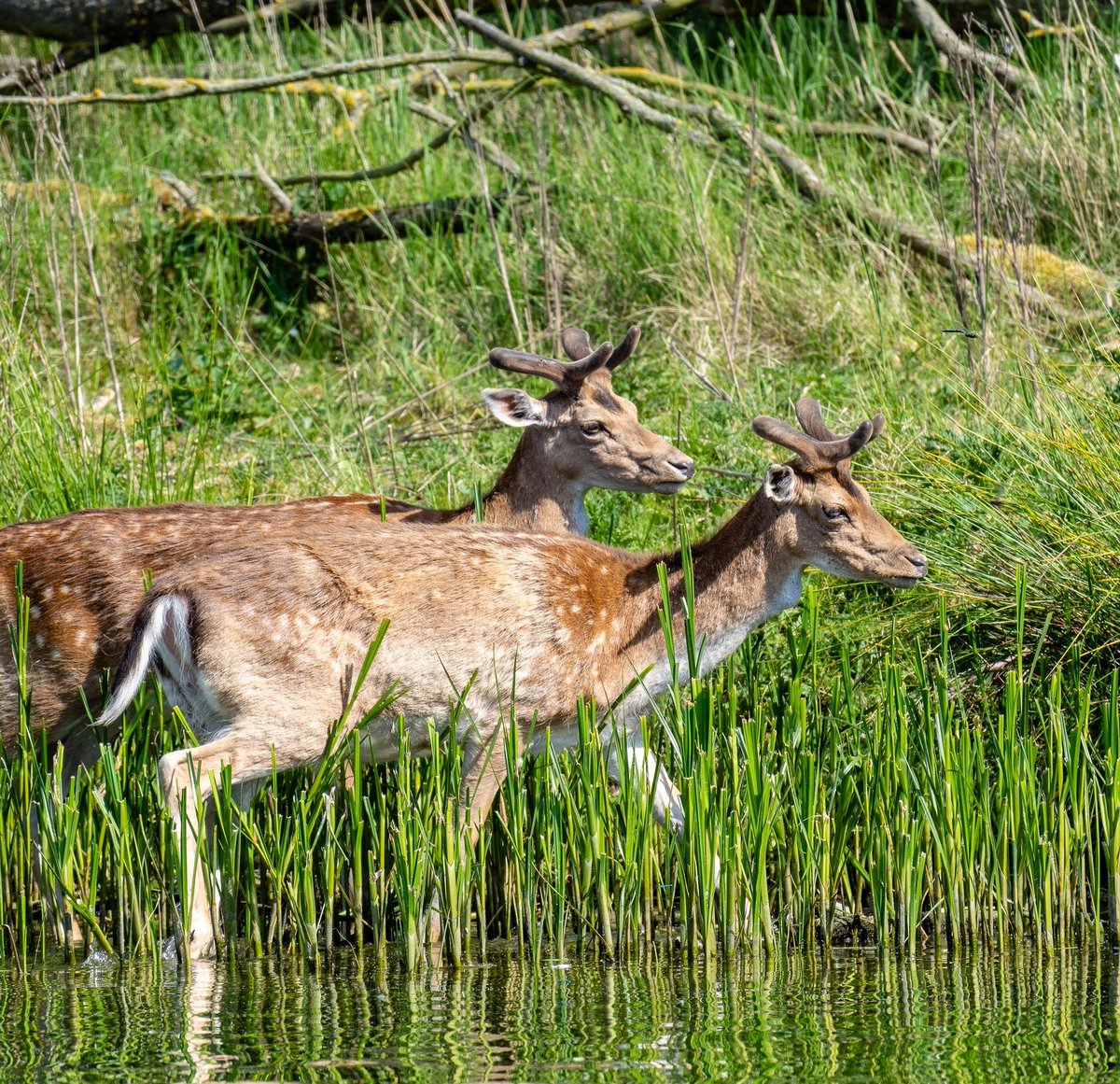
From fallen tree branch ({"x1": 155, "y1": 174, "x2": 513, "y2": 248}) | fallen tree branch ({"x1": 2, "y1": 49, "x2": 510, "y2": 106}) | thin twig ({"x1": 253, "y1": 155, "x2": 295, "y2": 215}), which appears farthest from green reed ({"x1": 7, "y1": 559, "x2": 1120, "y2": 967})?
thin twig ({"x1": 253, "y1": 155, "x2": 295, "y2": 215})

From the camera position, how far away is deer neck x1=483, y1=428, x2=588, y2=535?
8.43 metres

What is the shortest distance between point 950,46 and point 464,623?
722cm

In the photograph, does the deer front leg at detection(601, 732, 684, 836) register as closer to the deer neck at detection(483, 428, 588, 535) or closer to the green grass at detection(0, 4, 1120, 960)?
the green grass at detection(0, 4, 1120, 960)

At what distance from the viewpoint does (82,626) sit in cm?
656

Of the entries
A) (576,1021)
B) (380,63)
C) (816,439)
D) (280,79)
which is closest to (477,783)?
(576,1021)

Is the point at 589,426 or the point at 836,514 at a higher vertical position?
the point at 589,426

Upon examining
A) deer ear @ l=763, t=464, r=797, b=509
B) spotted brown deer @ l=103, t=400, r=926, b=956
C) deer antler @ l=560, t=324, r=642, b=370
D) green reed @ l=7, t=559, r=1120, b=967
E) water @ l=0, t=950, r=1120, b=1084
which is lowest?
water @ l=0, t=950, r=1120, b=1084

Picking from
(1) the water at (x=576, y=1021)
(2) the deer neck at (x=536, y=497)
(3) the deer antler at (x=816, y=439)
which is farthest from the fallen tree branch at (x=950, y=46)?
(1) the water at (x=576, y=1021)

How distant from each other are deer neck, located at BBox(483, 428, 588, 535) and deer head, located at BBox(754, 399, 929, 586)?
6.20ft

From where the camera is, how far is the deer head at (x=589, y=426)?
8312mm

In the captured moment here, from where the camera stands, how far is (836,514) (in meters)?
6.69

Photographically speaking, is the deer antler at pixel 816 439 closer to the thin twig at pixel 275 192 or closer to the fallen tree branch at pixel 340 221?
the fallen tree branch at pixel 340 221

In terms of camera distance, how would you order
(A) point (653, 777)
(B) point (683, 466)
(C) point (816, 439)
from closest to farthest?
(A) point (653, 777), (C) point (816, 439), (B) point (683, 466)

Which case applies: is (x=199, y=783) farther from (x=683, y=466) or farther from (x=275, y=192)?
(x=275, y=192)
